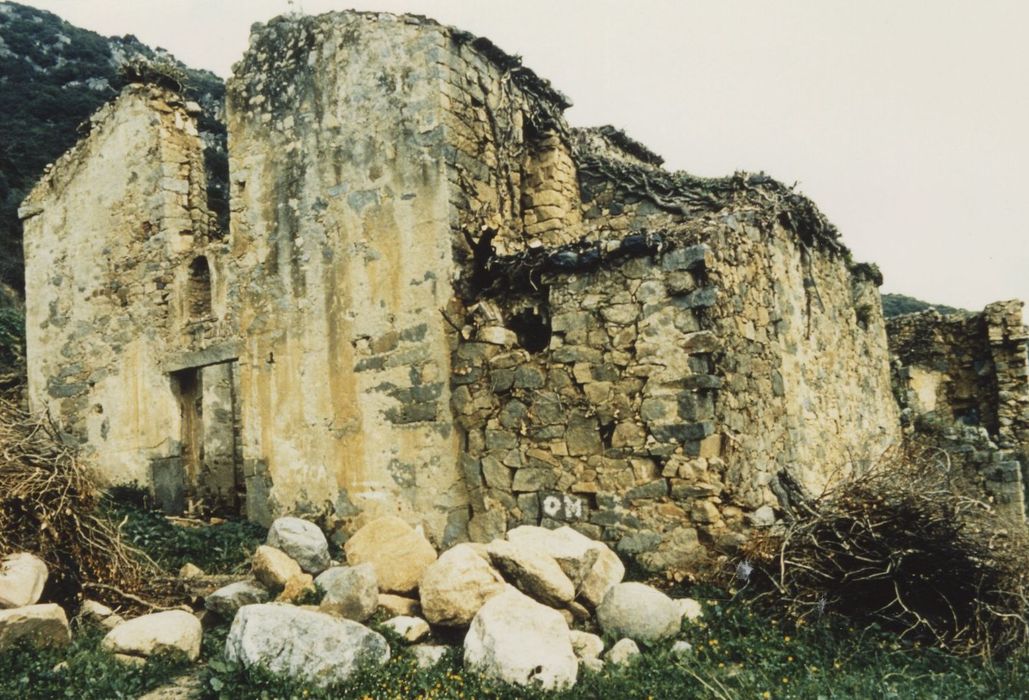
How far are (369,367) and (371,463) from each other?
0.92 meters

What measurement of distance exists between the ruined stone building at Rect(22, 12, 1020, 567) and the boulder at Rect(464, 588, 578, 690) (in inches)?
67.3

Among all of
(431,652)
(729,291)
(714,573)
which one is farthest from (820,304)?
(431,652)

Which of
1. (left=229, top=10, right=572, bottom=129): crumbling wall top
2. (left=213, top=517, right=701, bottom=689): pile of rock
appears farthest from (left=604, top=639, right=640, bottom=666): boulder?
(left=229, top=10, right=572, bottom=129): crumbling wall top

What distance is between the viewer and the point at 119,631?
15.7 ft

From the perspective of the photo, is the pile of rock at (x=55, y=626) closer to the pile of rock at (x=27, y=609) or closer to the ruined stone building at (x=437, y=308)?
the pile of rock at (x=27, y=609)

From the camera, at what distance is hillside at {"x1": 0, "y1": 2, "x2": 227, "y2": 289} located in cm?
2261

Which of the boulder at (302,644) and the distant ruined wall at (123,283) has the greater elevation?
the distant ruined wall at (123,283)

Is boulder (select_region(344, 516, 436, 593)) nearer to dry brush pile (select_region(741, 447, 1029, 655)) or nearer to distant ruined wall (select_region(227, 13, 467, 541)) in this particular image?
distant ruined wall (select_region(227, 13, 467, 541))

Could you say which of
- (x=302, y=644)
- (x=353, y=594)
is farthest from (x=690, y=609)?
(x=302, y=644)

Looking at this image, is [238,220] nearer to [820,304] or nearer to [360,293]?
[360,293]

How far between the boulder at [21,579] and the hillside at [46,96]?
16.4 metres

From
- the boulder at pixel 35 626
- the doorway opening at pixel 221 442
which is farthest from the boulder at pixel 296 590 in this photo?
the doorway opening at pixel 221 442

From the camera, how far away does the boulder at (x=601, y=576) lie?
5.15m

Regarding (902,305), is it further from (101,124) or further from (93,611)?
(93,611)
